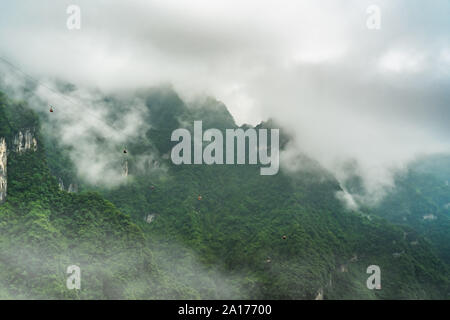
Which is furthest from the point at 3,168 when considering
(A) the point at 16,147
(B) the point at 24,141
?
(B) the point at 24,141

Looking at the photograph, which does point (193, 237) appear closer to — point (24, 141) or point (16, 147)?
point (24, 141)

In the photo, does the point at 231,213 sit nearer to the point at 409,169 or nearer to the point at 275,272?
the point at 275,272

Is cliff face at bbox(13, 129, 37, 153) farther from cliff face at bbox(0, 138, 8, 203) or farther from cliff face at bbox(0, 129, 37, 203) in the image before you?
cliff face at bbox(0, 138, 8, 203)

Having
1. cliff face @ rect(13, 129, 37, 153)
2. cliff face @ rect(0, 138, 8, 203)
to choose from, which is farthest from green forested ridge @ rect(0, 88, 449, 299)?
cliff face @ rect(13, 129, 37, 153)

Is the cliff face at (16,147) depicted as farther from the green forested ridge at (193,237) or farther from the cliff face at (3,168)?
the green forested ridge at (193,237)
